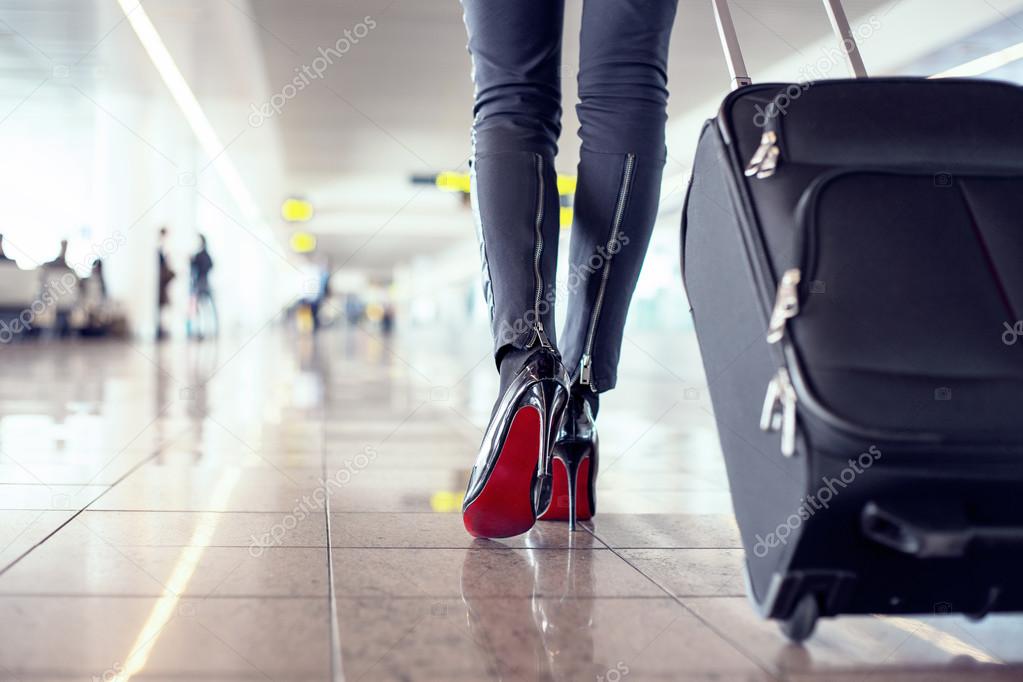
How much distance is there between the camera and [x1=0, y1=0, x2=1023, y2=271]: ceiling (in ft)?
23.0

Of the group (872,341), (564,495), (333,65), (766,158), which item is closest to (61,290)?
(333,65)

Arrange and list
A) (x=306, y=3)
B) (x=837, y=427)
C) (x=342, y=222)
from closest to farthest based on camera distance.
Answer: (x=837, y=427) → (x=306, y=3) → (x=342, y=222)

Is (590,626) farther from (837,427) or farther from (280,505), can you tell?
(280,505)

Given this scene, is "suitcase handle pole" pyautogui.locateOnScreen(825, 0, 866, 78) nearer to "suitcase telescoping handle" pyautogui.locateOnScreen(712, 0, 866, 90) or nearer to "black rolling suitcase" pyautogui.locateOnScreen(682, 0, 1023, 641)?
"suitcase telescoping handle" pyautogui.locateOnScreen(712, 0, 866, 90)

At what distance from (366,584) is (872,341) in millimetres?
556

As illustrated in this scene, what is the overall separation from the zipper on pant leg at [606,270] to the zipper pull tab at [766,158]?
13.9 inches

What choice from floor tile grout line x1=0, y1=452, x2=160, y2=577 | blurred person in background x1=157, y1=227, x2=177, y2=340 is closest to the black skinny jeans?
floor tile grout line x1=0, y1=452, x2=160, y2=577

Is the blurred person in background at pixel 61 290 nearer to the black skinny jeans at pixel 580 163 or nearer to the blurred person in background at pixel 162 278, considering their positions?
the blurred person in background at pixel 162 278

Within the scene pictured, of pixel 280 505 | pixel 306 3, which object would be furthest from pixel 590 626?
pixel 306 3

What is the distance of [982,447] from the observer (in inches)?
26.6

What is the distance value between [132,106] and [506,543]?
38.4 feet

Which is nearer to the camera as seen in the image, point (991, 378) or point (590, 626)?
point (991, 378)

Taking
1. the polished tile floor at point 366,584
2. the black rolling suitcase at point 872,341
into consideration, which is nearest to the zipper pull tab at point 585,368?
the polished tile floor at point 366,584

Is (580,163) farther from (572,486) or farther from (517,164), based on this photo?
(572,486)
